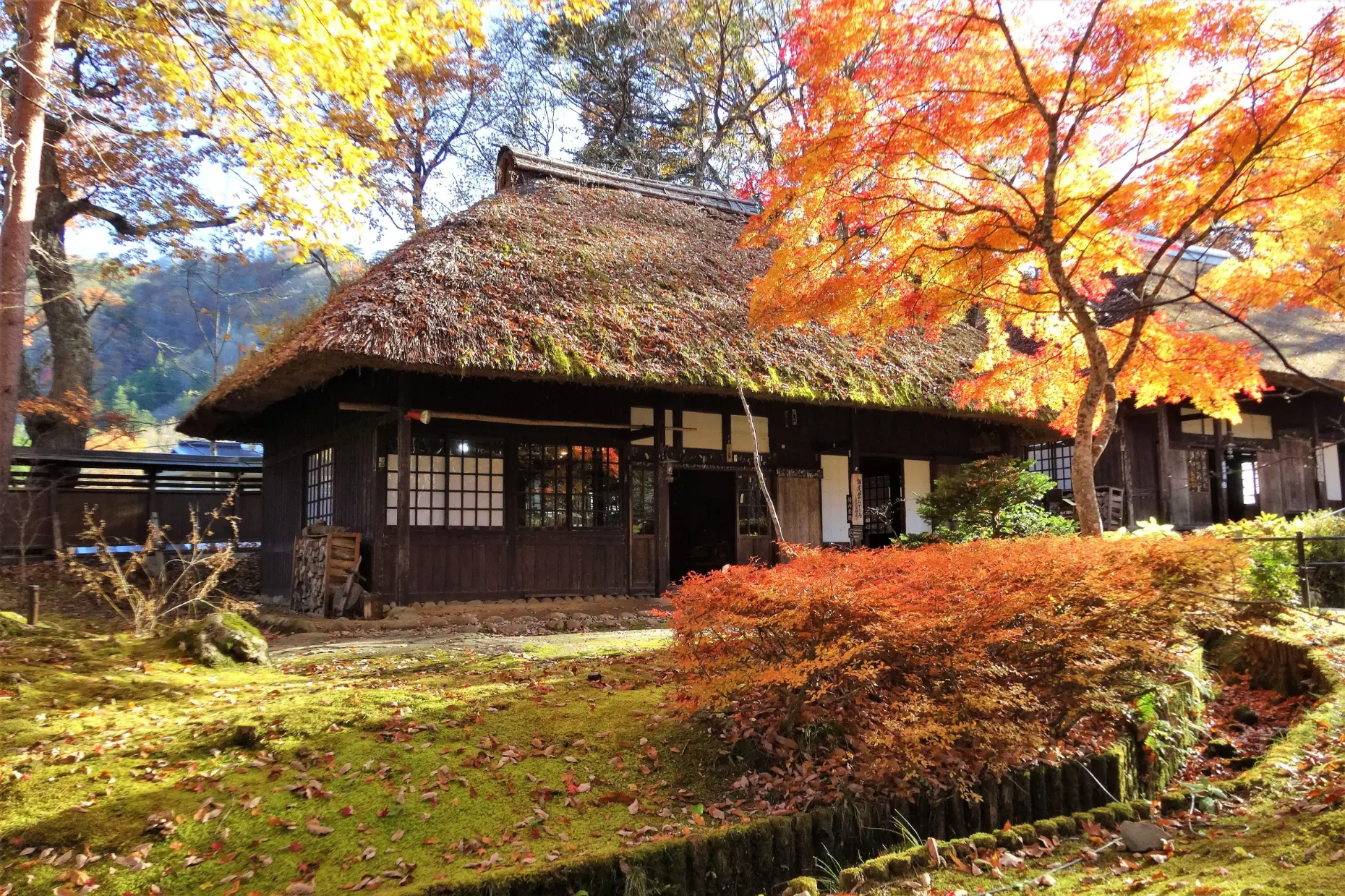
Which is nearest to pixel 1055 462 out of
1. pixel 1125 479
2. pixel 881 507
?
pixel 1125 479

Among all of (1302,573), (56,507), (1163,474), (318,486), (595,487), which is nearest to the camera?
(1302,573)

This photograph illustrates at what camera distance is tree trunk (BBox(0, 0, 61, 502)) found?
6.71 m

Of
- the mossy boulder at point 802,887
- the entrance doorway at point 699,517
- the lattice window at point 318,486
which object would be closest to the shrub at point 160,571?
the lattice window at point 318,486

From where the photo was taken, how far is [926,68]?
6.62 m

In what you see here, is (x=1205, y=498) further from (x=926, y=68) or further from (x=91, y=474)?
(x=91, y=474)

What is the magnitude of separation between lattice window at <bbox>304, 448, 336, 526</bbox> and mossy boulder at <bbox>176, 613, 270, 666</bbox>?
4.59 metres

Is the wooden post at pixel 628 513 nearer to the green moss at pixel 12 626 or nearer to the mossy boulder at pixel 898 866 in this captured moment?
the green moss at pixel 12 626

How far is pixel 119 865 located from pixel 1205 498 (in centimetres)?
1845

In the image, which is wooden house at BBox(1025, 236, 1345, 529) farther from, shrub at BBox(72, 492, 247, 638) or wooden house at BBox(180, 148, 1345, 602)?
shrub at BBox(72, 492, 247, 638)

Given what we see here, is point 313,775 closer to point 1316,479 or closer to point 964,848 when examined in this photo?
point 964,848

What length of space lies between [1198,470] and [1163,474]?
1.71m

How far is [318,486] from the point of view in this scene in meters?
11.5

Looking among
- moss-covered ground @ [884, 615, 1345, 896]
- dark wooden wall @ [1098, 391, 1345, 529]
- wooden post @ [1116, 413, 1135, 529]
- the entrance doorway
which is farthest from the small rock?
dark wooden wall @ [1098, 391, 1345, 529]

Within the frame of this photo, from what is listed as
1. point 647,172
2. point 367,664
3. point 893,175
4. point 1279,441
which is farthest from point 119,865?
point 647,172
